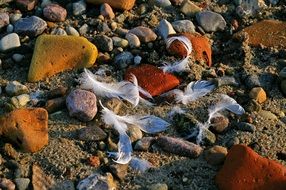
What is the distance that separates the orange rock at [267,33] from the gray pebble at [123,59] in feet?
2.19

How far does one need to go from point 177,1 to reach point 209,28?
31 cm

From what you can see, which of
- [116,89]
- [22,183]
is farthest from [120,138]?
[22,183]

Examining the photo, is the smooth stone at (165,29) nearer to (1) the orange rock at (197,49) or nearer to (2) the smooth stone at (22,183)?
(1) the orange rock at (197,49)

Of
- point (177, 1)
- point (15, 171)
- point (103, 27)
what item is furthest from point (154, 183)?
point (177, 1)

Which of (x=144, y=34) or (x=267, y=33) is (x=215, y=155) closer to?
(x=144, y=34)

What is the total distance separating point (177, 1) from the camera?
4496 mm

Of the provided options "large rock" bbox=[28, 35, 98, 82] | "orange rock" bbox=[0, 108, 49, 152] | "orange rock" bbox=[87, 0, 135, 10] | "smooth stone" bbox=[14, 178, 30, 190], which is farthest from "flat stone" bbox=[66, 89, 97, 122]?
"orange rock" bbox=[87, 0, 135, 10]

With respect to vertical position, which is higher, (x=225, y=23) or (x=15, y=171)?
(x=225, y=23)

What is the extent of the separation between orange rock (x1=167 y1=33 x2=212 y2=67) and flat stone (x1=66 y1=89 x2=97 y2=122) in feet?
2.06

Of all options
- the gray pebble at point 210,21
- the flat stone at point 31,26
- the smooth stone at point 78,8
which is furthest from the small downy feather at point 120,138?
the gray pebble at point 210,21

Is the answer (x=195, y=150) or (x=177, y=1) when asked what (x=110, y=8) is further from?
(x=195, y=150)

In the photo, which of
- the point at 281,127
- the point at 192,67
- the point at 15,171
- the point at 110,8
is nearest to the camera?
the point at 15,171

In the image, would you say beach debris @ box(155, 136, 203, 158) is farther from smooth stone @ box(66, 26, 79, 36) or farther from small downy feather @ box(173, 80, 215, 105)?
smooth stone @ box(66, 26, 79, 36)

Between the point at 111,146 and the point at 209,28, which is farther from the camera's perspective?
the point at 209,28
